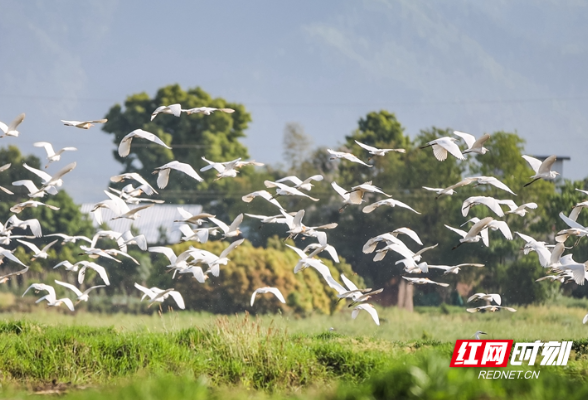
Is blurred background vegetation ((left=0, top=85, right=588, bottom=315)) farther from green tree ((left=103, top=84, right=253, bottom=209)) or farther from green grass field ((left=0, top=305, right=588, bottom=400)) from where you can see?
green grass field ((left=0, top=305, right=588, bottom=400))

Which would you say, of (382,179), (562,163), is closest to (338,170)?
(382,179)

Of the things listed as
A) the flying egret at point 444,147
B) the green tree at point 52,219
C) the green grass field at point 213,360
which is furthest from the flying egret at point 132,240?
the green tree at point 52,219

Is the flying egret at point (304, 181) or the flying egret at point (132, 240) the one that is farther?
the flying egret at point (132, 240)

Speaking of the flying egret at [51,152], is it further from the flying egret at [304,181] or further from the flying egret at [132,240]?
the flying egret at [304,181]

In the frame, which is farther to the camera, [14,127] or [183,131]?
[183,131]

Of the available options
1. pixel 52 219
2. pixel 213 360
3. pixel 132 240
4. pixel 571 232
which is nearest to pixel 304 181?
pixel 132 240

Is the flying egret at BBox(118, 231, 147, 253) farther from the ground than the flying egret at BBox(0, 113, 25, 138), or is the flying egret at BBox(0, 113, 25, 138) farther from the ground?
the flying egret at BBox(0, 113, 25, 138)

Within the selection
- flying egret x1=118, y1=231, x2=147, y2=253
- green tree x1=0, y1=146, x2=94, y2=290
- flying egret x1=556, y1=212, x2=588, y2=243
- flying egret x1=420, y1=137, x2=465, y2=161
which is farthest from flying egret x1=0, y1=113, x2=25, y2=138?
green tree x1=0, y1=146, x2=94, y2=290

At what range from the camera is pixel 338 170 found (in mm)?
24062

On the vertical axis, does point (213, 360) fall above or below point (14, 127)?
below

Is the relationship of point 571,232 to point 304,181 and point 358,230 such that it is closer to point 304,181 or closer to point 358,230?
point 304,181

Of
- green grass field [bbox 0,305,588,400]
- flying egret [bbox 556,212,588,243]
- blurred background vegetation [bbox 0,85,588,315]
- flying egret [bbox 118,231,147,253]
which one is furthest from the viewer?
blurred background vegetation [bbox 0,85,588,315]

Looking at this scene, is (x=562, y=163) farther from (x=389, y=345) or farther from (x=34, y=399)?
(x=34, y=399)

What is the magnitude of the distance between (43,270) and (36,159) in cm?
436
